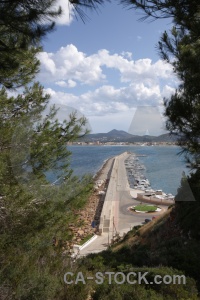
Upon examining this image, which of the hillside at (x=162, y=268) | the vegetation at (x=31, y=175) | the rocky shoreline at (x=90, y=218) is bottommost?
the rocky shoreline at (x=90, y=218)

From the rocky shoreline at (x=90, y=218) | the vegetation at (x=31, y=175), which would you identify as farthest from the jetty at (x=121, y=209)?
the vegetation at (x=31, y=175)

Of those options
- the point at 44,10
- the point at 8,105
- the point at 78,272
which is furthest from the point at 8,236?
the point at 44,10

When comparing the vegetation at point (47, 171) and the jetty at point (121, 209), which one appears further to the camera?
the jetty at point (121, 209)

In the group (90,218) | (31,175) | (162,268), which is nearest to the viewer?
(162,268)

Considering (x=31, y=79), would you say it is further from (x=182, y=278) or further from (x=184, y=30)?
(x=182, y=278)

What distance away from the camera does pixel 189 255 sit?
4699 millimetres

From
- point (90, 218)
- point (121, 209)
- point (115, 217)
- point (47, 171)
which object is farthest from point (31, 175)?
point (121, 209)

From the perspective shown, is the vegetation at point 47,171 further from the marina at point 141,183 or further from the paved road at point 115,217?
the marina at point 141,183

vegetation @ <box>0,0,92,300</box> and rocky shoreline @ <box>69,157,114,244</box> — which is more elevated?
vegetation @ <box>0,0,92,300</box>

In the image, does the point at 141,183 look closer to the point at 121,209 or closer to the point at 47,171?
the point at 121,209

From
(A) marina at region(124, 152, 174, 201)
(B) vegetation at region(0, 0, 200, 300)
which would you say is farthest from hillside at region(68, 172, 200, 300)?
(A) marina at region(124, 152, 174, 201)

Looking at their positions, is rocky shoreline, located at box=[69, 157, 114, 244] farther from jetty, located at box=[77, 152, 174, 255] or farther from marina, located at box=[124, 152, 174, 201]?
marina, located at box=[124, 152, 174, 201]

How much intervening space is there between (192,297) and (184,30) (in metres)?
3.01

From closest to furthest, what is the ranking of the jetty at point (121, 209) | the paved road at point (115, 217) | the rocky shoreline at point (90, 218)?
the paved road at point (115, 217)
the jetty at point (121, 209)
the rocky shoreline at point (90, 218)
